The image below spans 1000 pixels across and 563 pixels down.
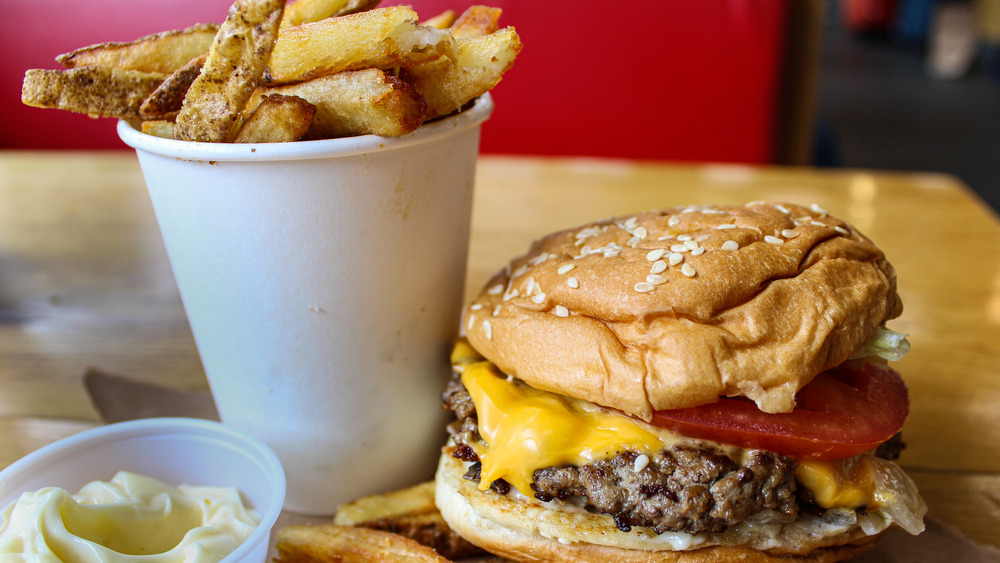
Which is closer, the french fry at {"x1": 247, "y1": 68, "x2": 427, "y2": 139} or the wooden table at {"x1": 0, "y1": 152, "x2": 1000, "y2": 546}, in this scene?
the french fry at {"x1": 247, "y1": 68, "x2": 427, "y2": 139}

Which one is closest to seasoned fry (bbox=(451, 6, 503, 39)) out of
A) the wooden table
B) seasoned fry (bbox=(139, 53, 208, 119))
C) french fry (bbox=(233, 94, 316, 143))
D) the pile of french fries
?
the pile of french fries

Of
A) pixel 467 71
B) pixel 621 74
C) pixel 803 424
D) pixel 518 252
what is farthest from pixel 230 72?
pixel 621 74

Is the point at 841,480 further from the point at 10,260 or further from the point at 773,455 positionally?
the point at 10,260

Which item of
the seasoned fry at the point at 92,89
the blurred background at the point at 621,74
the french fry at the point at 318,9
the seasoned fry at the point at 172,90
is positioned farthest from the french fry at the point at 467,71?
the blurred background at the point at 621,74

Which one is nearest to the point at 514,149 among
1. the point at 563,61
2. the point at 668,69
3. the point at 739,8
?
the point at 563,61

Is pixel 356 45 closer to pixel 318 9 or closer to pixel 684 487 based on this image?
pixel 318 9

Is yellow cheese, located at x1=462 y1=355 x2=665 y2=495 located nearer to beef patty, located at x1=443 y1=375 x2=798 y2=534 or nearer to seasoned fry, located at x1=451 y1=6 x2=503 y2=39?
beef patty, located at x1=443 y1=375 x2=798 y2=534
